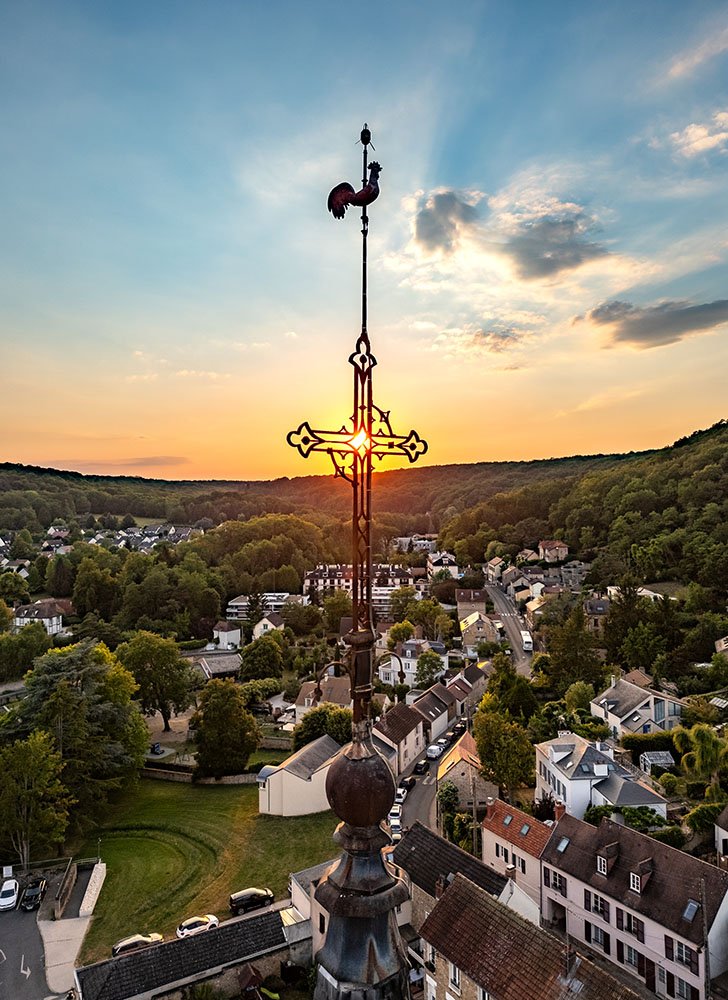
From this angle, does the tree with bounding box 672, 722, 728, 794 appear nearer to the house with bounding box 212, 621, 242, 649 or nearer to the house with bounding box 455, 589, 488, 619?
the house with bounding box 455, 589, 488, 619

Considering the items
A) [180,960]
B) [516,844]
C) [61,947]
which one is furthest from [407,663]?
[180,960]

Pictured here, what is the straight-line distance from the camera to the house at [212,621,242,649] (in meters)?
53.9

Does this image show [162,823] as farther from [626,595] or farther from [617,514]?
[617,514]

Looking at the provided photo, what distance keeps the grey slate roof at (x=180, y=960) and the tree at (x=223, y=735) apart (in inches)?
506

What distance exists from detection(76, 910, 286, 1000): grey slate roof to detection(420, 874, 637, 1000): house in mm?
4757

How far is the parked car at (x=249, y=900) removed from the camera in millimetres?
19547

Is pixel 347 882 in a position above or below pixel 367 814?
below

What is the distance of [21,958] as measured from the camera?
1783cm

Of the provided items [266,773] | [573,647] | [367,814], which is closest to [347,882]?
[367,814]

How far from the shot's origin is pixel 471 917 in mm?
14266

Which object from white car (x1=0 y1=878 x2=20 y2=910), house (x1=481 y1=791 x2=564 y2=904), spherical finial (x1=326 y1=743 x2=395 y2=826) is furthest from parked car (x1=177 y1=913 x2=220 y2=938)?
spherical finial (x1=326 y1=743 x2=395 y2=826)

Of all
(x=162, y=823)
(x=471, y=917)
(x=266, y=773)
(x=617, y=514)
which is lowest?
(x=162, y=823)

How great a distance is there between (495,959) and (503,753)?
11256 mm

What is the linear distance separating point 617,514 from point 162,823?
61.1 meters
